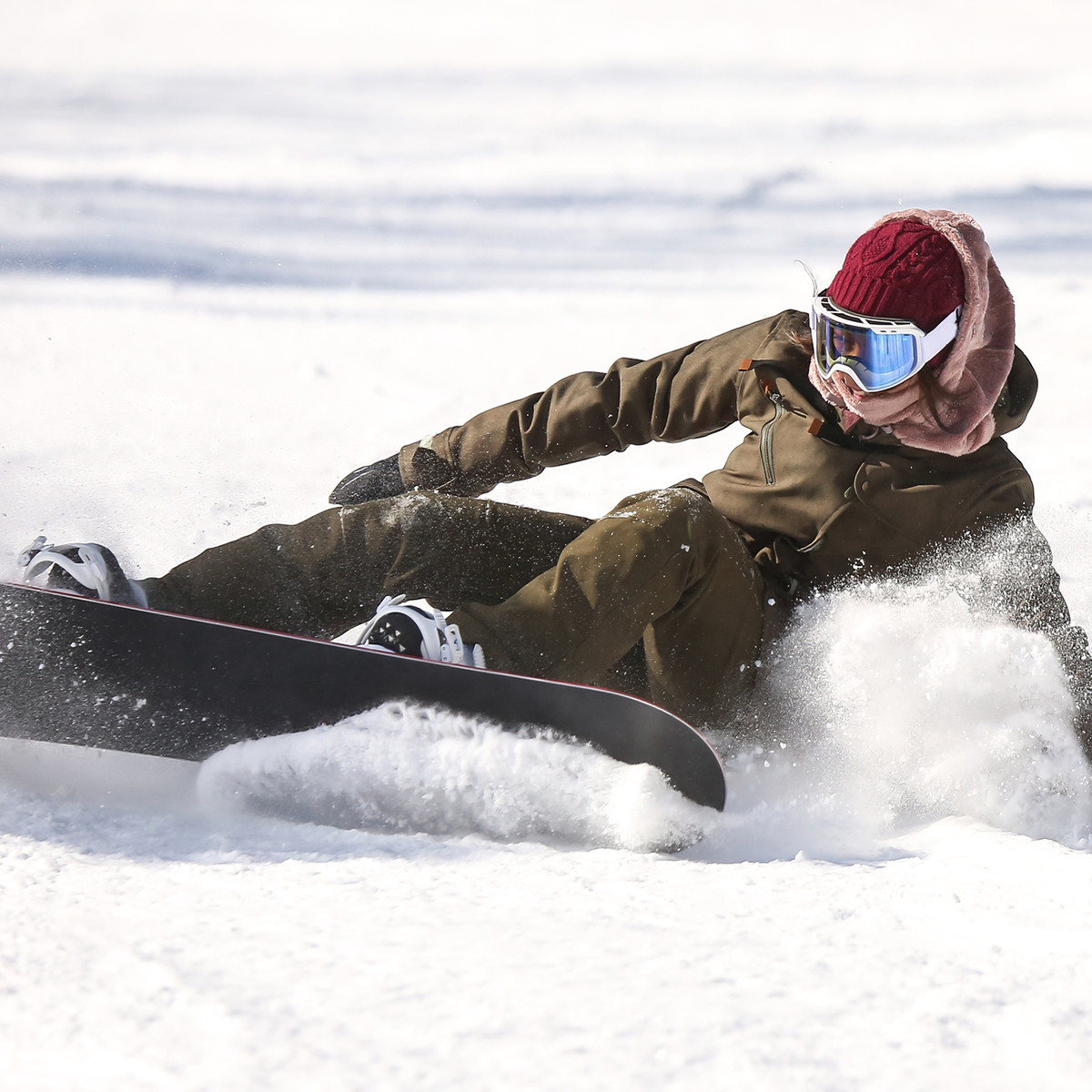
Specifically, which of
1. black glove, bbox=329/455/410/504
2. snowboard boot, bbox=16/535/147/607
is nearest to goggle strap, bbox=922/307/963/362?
black glove, bbox=329/455/410/504

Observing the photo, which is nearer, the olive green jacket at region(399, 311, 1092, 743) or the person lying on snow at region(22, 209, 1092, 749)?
the person lying on snow at region(22, 209, 1092, 749)

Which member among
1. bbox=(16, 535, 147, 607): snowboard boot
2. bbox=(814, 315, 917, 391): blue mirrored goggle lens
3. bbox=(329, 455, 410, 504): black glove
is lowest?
bbox=(16, 535, 147, 607): snowboard boot

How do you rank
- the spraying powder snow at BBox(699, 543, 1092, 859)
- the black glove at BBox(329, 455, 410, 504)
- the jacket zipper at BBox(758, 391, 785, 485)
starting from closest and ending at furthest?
the spraying powder snow at BBox(699, 543, 1092, 859) → the jacket zipper at BBox(758, 391, 785, 485) → the black glove at BBox(329, 455, 410, 504)

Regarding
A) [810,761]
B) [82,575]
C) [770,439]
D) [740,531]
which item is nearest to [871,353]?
[770,439]

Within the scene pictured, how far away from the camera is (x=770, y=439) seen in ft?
5.36

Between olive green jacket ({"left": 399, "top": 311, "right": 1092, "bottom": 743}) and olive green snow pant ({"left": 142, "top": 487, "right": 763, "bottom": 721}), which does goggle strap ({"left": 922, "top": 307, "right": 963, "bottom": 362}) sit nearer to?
olive green jacket ({"left": 399, "top": 311, "right": 1092, "bottom": 743})

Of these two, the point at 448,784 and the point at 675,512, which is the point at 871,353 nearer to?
the point at 675,512

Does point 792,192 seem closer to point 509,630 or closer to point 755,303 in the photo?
point 755,303

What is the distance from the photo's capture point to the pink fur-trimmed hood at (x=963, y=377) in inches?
57.5

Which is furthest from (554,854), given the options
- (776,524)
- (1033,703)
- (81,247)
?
(81,247)

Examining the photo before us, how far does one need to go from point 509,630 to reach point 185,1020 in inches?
26.5

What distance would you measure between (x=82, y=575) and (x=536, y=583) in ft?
2.20

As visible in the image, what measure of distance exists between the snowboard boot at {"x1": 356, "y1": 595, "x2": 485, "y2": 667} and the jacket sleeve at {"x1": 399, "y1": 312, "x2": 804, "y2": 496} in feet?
1.73

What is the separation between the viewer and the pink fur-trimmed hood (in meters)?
1.46
